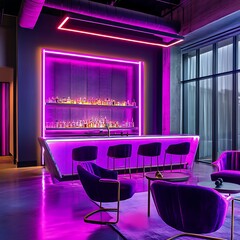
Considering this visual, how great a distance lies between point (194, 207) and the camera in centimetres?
252

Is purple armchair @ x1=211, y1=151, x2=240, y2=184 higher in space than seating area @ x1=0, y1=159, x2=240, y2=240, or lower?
higher

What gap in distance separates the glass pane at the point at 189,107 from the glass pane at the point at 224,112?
1083 millimetres

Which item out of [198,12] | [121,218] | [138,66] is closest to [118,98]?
[138,66]

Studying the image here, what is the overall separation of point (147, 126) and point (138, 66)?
78.7 inches

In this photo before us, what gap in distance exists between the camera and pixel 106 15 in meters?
6.32

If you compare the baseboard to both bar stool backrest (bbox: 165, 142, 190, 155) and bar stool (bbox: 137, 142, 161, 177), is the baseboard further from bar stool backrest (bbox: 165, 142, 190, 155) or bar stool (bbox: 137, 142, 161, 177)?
bar stool backrest (bbox: 165, 142, 190, 155)

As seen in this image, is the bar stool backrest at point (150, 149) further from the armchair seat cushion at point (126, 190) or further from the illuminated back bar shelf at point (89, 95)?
the armchair seat cushion at point (126, 190)

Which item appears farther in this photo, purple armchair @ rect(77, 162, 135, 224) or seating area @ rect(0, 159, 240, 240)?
purple armchair @ rect(77, 162, 135, 224)

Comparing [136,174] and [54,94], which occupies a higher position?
[54,94]

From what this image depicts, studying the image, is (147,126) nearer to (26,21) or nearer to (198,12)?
(198,12)

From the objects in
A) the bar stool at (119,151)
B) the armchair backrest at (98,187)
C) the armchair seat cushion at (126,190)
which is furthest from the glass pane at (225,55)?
the armchair backrest at (98,187)

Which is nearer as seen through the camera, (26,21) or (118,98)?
(26,21)

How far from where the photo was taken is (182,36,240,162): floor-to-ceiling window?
24.2ft

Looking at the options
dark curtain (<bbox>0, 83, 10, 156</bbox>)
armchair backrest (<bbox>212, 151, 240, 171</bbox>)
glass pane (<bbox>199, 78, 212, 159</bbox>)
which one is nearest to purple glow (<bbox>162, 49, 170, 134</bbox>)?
glass pane (<bbox>199, 78, 212, 159</bbox>)
